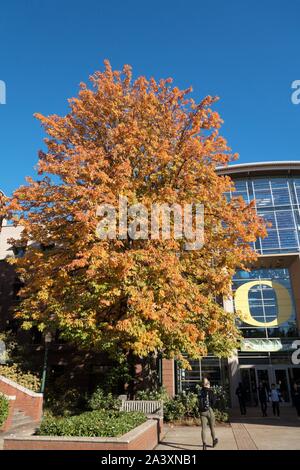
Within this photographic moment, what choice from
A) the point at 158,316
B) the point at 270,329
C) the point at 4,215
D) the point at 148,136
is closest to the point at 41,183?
the point at 4,215

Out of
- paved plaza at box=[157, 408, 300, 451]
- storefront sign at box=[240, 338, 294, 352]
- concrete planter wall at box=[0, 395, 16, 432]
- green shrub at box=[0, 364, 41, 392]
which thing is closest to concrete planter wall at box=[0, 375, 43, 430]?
green shrub at box=[0, 364, 41, 392]

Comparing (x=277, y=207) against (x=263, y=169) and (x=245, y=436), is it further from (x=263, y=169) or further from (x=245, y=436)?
(x=245, y=436)

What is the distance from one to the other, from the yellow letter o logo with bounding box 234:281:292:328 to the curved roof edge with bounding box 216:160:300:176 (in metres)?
10.5

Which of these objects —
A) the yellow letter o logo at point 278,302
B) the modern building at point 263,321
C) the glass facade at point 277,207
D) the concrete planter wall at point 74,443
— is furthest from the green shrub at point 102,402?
the glass facade at point 277,207

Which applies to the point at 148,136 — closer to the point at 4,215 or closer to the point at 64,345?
the point at 4,215

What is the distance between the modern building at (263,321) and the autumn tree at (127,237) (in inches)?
328

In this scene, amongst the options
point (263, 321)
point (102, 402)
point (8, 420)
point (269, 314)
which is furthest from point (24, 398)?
point (269, 314)

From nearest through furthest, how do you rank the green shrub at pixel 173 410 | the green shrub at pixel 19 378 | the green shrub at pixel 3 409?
the green shrub at pixel 3 409
the green shrub at pixel 173 410
the green shrub at pixel 19 378

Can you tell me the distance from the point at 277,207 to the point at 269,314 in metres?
9.95

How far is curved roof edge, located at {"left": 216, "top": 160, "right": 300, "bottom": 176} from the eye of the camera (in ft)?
105

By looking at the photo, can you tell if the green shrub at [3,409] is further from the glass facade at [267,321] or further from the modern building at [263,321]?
the glass facade at [267,321]

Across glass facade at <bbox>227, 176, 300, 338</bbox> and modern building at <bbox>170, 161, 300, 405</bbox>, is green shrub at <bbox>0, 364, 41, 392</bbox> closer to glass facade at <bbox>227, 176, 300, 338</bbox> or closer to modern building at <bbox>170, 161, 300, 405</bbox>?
modern building at <bbox>170, 161, 300, 405</bbox>

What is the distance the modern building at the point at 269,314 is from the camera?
23984mm

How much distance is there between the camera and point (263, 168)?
32.1m
